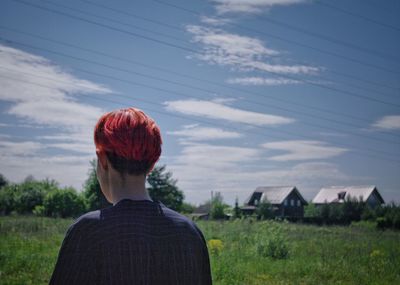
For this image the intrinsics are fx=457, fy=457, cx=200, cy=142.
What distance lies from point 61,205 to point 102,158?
4914 centimetres

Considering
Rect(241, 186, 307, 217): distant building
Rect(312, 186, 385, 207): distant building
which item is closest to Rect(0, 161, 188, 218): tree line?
Rect(241, 186, 307, 217): distant building

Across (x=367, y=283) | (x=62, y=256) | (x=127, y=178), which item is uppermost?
(x=127, y=178)

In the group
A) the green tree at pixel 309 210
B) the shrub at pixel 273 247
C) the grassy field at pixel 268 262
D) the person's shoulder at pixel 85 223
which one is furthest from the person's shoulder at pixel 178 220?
the green tree at pixel 309 210

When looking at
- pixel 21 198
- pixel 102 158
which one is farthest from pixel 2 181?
pixel 102 158

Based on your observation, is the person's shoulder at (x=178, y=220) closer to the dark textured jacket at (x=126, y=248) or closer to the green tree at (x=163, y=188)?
the dark textured jacket at (x=126, y=248)

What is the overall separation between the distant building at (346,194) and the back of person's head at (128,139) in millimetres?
67194

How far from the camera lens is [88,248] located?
173cm

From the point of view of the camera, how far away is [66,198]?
48531 millimetres

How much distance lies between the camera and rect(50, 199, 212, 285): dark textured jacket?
172 cm

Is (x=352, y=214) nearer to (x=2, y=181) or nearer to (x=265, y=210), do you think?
(x=265, y=210)

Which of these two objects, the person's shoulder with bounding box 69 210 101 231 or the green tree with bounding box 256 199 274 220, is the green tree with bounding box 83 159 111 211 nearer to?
the green tree with bounding box 256 199 274 220

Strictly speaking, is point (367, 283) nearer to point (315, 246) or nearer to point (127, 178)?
point (315, 246)

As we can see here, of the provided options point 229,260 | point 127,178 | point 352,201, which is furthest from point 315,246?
point 352,201

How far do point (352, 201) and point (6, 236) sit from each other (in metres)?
40.2
